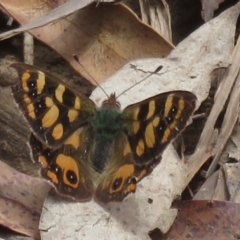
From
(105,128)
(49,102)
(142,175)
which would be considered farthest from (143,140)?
(49,102)

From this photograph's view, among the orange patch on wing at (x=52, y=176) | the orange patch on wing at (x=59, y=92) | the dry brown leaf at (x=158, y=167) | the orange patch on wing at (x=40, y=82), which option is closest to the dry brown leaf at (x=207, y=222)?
the dry brown leaf at (x=158, y=167)

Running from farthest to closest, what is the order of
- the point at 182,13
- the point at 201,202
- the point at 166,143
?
the point at 182,13 < the point at 201,202 < the point at 166,143

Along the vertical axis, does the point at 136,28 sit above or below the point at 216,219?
above

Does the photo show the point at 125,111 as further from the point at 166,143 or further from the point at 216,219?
the point at 216,219

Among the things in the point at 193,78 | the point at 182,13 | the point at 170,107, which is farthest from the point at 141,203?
the point at 182,13

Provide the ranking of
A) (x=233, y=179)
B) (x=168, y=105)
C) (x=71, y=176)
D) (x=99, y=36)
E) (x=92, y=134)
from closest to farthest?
(x=168, y=105), (x=71, y=176), (x=92, y=134), (x=233, y=179), (x=99, y=36)

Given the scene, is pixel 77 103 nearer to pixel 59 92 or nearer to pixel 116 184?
pixel 59 92
